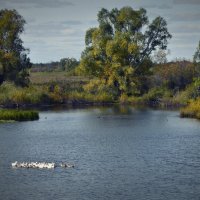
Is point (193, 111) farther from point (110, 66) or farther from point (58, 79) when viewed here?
point (58, 79)

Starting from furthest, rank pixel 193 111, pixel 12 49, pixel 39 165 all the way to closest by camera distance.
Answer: pixel 12 49, pixel 193 111, pixel 39 165

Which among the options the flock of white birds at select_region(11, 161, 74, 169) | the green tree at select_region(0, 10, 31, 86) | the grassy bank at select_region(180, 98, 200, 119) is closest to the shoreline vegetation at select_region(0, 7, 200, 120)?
the green tree at select_region(0, 10, 31, 86)

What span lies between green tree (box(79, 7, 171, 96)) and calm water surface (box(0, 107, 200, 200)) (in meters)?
36.5

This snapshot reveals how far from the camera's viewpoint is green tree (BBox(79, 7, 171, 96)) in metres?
124

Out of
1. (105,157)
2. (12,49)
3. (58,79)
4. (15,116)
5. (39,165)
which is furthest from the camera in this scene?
(58,79)

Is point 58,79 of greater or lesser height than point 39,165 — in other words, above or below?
above

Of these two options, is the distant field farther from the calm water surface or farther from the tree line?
the calm water surface

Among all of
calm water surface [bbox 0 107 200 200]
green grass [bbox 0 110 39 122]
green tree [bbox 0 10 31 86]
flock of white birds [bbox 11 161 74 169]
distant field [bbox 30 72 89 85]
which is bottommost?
calm water surface [bbox 0 107 200 200]

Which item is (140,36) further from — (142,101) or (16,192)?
(16,192)

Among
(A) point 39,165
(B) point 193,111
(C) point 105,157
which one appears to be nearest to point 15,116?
(B) point 193,111

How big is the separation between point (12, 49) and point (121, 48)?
2090 cm

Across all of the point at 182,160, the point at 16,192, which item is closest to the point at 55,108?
the point at 182,160

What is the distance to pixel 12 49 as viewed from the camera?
119 meters

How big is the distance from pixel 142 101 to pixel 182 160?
68.3 m
